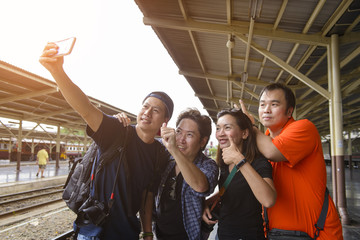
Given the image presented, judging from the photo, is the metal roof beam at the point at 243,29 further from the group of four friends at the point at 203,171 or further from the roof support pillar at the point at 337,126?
the group of four friends at the point at 203,171

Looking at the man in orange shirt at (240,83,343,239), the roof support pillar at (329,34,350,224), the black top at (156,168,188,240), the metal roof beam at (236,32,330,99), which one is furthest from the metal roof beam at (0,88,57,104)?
the man in orange shirt at (240,83,343,239)

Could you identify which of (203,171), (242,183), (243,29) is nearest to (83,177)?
(203,171)

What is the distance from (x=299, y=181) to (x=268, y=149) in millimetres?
291

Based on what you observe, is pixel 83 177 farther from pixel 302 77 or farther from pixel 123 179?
pixel 302 77

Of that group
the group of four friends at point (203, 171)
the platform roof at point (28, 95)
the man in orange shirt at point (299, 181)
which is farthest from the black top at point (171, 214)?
the platform roof at point (28, 95)

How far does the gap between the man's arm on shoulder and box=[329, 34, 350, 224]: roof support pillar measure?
5.32 metres

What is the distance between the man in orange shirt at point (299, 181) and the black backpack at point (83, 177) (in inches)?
42.5

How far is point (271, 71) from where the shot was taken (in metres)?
10.0

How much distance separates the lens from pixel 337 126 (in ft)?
19.3

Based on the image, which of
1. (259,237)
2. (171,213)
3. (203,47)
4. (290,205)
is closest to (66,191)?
(171,213)

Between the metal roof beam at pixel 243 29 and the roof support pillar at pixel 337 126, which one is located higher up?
the metal roof beam at pixel 243 29

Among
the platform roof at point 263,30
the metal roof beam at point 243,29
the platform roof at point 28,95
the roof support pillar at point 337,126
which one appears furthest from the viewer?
the platform roof at point 28,95

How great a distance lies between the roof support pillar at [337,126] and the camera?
586 centimetres

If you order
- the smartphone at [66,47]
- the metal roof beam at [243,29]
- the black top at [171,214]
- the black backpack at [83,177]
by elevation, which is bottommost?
the black top at [171,214]
